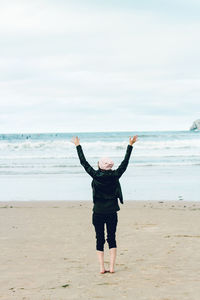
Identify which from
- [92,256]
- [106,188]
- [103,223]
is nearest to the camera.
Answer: [106,188]

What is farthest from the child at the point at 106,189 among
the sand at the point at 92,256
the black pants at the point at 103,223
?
the sand at the point at 92,256

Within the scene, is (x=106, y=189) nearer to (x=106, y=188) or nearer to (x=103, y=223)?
(x=106, y=188)

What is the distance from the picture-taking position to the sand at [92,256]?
18.4 feet

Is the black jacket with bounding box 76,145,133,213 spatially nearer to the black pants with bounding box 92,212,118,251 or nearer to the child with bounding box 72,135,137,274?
the child with bounding box 72,135,137,274

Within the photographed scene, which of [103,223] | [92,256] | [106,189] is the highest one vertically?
[106,189]

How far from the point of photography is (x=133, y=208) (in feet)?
43.8

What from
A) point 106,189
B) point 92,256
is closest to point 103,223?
point 106,189

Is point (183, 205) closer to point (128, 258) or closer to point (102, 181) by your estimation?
point (128, 258)

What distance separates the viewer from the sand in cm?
559

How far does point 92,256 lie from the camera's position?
769 cm

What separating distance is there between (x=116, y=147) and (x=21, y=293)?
51242 mm

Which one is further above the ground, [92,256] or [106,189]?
[106,189]

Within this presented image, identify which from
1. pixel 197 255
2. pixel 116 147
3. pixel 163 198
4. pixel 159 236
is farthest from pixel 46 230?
pixel 116 147

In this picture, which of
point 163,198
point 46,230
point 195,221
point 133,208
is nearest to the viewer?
point 46,230
